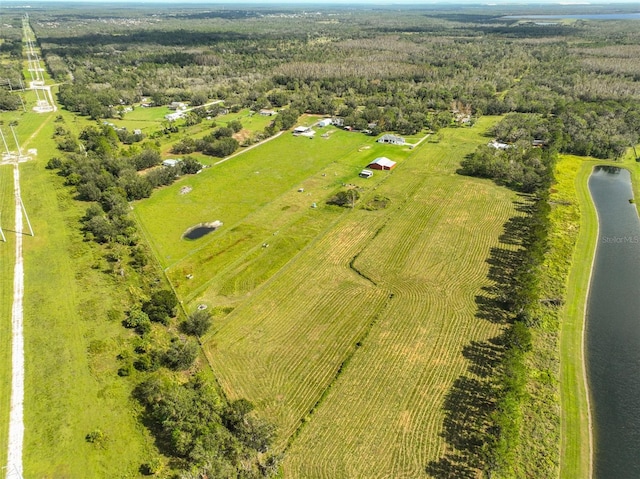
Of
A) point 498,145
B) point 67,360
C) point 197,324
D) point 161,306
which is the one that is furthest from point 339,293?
point 498,145

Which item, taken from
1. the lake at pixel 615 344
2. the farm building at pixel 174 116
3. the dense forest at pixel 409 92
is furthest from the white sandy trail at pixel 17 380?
the dense forest at pixel 409 92

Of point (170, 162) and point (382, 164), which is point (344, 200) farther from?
point (170, 162)

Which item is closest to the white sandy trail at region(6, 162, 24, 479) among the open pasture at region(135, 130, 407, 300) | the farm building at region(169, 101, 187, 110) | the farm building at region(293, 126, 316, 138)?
the open pasture at region(135, 130, 407, 300)

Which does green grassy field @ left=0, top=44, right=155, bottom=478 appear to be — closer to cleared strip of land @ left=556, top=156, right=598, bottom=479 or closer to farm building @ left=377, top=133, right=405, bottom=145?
cleared strip of land @ left=556, top=156, right=598, bottom=479

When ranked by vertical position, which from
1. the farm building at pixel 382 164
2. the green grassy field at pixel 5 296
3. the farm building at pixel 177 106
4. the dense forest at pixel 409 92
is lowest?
the green grassy field at pixel 5 296

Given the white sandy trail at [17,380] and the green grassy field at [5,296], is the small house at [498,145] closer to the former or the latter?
the white sandy trail at [17,380]

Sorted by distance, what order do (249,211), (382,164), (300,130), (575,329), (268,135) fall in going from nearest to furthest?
(575,329), (249,211), (382,164), (268,135), (300,130)
